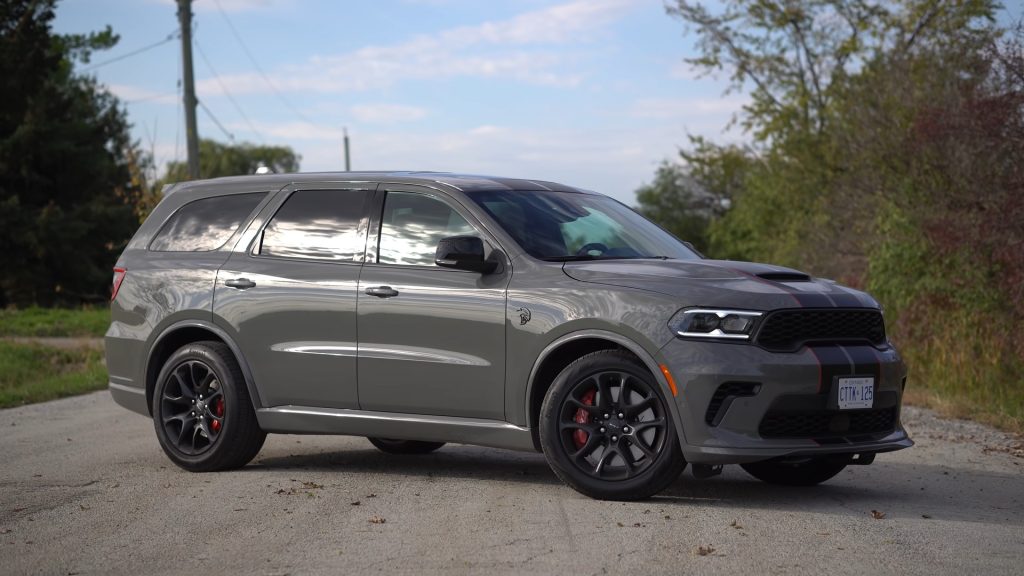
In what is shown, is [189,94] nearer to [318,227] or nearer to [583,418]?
[318,227]

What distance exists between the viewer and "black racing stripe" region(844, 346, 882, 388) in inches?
278

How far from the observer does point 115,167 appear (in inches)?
1757

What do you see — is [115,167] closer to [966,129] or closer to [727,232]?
[727,232]

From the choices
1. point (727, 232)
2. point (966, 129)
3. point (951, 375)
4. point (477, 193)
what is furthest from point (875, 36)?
point (477, 193)

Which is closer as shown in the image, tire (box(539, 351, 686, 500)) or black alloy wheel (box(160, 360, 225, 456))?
tire (box(539, 351, 686, 500))

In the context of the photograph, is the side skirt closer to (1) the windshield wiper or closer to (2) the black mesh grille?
(1) the windshield wiper

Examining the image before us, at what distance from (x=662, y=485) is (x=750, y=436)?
1.78 ft

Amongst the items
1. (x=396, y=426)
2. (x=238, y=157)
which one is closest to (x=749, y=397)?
(x=396, y=426)

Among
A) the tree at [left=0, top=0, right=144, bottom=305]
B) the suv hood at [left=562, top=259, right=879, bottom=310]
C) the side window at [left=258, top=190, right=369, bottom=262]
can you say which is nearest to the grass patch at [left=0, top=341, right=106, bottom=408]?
the side window at [left=258, top=190, right=369, bottom=262]

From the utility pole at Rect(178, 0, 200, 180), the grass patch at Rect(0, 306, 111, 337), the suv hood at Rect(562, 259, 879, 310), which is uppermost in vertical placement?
the utility pole at Rect(178, 0, 200, 180)

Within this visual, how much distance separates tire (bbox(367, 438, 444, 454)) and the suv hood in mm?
2635

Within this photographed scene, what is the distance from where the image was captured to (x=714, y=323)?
22.5ft

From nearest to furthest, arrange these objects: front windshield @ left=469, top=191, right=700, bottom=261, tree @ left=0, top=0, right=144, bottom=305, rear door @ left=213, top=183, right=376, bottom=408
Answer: front windshield @ left=469, top=191, right=700, bottom=261, rear door @ left=213, top=183, right=376, bottom=408, tree @ left=0, top=0, right=144, bottom=305

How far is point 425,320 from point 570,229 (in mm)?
1029
